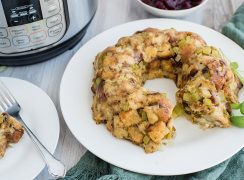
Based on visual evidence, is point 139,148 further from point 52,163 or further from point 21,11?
point 21,11

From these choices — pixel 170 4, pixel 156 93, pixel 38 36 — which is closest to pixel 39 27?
pixel 38 36

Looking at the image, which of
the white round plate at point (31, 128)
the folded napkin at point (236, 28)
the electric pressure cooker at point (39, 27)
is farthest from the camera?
the folded napkin at point (236, 28)

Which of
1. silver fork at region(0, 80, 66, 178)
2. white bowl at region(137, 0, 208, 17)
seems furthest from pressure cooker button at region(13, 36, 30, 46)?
white bowl at region(137, 0, 208, 17)

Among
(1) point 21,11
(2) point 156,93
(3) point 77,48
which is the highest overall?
(1) point 21,11

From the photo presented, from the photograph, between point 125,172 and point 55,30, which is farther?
point 55,30

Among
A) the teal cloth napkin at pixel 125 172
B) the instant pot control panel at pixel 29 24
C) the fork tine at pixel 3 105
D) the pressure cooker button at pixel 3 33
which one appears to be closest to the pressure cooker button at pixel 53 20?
the instant pot control panel at pixel 29 24

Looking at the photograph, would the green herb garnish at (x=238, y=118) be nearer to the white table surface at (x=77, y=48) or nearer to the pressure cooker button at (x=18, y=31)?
the white table surface at (x=77, y=48)

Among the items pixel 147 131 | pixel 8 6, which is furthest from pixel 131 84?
pixel 8 6
